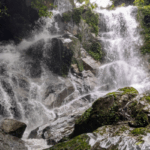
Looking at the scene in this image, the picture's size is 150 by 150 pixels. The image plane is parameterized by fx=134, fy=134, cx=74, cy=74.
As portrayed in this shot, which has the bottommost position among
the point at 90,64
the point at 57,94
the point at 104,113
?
the point at 57,94

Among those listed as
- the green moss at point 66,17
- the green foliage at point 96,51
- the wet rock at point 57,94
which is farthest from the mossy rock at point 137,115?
the green moss at point 66,17

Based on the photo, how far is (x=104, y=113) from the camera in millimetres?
4090

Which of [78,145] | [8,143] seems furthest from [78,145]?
[8,143]

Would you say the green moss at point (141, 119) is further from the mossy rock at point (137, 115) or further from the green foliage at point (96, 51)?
the green foliage at point (96, 51)

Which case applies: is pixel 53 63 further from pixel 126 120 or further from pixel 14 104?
pixel 126 120

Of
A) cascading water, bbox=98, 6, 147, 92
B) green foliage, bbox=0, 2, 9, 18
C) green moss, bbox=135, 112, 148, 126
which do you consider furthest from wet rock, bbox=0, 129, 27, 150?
green foliage, bbox=0, 2, 9, 18

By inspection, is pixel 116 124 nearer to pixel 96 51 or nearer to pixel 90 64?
pixel 90 64

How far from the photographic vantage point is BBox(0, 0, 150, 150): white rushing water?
7787mm

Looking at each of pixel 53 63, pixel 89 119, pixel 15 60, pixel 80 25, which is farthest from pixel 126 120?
pixel 80 25

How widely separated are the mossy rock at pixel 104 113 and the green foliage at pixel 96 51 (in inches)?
377

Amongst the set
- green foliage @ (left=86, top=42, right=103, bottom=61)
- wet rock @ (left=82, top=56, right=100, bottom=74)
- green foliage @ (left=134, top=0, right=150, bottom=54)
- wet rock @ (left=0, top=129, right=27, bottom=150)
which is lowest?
wet rock @ (left=0, top=129, right=27, bottom=150)

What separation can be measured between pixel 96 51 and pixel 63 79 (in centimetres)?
550

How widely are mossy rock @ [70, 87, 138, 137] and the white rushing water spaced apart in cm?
148

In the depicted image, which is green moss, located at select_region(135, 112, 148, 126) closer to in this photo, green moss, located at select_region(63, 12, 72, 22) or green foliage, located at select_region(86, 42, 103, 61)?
green foliage, located at select_region(86, 42, 103, 61)
